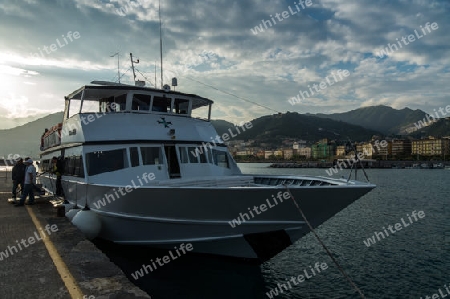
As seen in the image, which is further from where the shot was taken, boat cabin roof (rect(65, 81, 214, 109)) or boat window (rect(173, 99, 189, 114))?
boat window (rect(173, 99, 189, 114))

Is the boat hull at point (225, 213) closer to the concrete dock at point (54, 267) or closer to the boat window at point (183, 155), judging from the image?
the concrete dock at point (54, 267)

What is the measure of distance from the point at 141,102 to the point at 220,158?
3208mm

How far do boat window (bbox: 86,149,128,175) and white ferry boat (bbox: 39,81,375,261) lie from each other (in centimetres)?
3

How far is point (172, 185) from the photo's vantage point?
827 cm

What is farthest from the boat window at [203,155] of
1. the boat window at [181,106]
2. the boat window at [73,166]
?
the boat window at [73,166]

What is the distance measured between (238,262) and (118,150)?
464 cm

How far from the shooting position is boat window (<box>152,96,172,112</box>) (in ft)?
36.4

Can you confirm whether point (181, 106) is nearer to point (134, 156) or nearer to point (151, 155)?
point (151, 155)

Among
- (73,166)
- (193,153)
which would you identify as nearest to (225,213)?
(193,153)

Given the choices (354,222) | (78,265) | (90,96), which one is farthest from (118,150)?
(354,222)

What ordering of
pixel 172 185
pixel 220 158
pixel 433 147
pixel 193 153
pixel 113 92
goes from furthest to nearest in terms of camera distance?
1. pixel 433 147
2. pixel 220 158
3. pixel 113 92
4. pixel 193 153
5. pixel 172 185

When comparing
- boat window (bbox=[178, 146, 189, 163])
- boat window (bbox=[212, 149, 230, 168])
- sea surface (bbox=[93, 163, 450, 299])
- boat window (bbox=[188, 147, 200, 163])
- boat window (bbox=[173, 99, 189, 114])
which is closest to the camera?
sea surface (bbox=[93, 163, 450, 299])

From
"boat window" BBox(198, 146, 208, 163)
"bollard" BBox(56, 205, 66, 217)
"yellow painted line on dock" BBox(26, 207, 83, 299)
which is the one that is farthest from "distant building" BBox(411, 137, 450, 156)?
"yellow painted line on dock" BBox(26, 207, 83, 299)

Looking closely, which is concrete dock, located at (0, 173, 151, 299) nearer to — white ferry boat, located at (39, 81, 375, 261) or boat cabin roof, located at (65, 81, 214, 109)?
white ferry boat, located at (39, 81, 375, 261)
